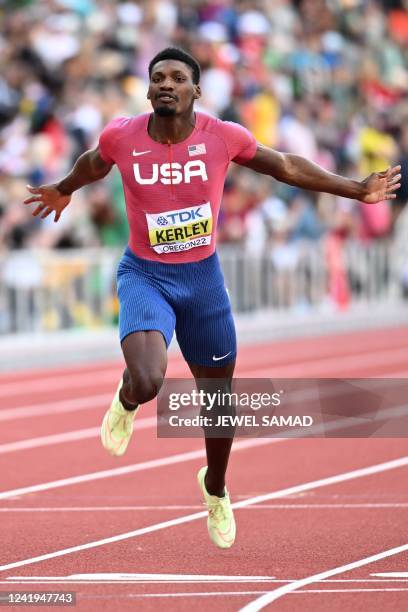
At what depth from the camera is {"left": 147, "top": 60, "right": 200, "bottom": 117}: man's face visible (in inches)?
288

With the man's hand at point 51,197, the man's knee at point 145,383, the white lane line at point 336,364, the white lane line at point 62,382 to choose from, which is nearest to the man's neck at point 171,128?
the man's hand at point 51,197

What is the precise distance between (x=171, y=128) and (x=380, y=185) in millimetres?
1062

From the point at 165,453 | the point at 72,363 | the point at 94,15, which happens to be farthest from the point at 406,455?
the point at 94,15

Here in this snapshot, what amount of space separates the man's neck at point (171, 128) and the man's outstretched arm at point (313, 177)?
0.35 metres

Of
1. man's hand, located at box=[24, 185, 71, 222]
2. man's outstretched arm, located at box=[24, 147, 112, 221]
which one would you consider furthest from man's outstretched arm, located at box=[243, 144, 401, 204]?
man's hand, located at box=[24, 185, 71, 222]

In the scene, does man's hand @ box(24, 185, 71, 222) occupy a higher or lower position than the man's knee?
higher

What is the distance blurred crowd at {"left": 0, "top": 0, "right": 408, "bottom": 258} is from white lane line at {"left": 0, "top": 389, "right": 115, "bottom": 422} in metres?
2.74

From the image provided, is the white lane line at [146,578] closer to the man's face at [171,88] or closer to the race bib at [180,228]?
the race bib at [180,228]

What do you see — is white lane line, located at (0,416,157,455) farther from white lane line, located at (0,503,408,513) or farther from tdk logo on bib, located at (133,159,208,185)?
tdk logo on bib, located at (133,159,208,185)

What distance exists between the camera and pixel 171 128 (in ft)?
24.4

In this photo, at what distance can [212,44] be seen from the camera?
21.0 metres

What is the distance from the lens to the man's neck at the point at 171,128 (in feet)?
24.4

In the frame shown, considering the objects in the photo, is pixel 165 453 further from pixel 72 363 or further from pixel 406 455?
pixel 72 363

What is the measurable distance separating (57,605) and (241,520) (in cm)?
249
